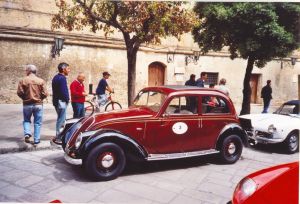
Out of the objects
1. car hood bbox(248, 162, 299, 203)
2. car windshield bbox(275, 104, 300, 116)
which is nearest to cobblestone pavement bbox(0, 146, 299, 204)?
car hood bbox(248, 162, 299, 203)

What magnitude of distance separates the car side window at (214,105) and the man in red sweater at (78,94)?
10.4 ft

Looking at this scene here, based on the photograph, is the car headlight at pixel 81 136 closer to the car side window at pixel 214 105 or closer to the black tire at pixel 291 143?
the car side window at pixel 214 105

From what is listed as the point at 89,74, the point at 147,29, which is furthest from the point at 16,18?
the point at 147,29

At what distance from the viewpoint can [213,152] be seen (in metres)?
6.29

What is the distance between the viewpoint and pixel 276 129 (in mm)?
7617

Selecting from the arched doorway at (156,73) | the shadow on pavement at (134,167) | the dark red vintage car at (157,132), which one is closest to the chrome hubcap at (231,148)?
the dark red vintage car at (157,132)

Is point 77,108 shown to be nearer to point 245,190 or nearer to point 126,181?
point 126,181

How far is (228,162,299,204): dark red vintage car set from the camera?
104 inches

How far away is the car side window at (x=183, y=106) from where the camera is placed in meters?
5.89

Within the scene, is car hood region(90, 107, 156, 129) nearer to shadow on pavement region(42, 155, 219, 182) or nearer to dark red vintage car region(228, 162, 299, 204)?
shadow on pavement region(42, 155, 219, 182)

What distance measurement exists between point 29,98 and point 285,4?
871 centimetres

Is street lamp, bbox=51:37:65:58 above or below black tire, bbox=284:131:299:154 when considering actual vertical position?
above

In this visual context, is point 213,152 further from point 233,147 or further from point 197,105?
point 197,105

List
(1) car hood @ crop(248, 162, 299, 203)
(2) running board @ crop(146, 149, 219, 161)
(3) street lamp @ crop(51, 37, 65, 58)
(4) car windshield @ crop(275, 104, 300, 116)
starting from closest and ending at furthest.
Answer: (1) car hood @ crop(248, 162, 299, 203)
(2) running board @ crop(146, 149, 219, 161)
(4) car windshield @ crop(275, 104, 300, 116)
(3) street lamp @ crop(51, 37, 65, 58)
